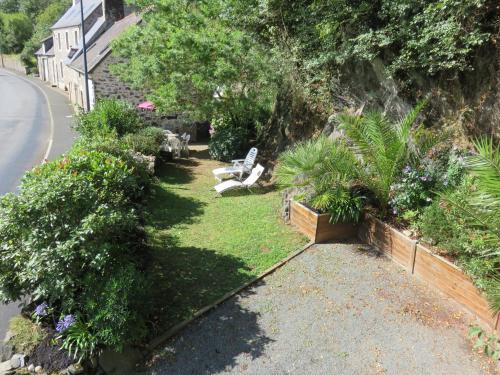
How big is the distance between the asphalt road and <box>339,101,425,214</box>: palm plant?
20.7 feet

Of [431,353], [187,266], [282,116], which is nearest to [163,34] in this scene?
[282,116]

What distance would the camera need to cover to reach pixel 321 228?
7465 mm

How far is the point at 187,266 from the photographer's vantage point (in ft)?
22.5

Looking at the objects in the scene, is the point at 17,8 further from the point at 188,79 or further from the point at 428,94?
the point at 428,94

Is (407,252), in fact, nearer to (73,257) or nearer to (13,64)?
(73,257)

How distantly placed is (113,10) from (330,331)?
28.8 metres

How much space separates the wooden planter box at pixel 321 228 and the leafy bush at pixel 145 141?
22.1ft

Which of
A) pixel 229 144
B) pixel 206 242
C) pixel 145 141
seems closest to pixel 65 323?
pixel 206 242

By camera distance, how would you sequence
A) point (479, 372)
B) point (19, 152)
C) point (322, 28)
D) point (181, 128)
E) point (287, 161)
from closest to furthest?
point (479, 372) → point (287, 161) → point (322, 28) → point (19, 152) → point (181, 128)

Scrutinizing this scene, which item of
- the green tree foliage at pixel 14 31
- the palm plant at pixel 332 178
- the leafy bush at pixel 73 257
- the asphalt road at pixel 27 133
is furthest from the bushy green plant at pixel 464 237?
the green tree foliage at pixel 14 31

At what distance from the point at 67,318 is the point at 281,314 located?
9.03 feet

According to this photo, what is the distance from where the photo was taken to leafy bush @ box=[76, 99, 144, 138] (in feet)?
41.4

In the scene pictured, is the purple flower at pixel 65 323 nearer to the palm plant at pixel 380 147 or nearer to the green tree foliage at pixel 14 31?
the palm plant at pixel 380 147

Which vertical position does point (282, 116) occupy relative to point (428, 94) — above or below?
below
